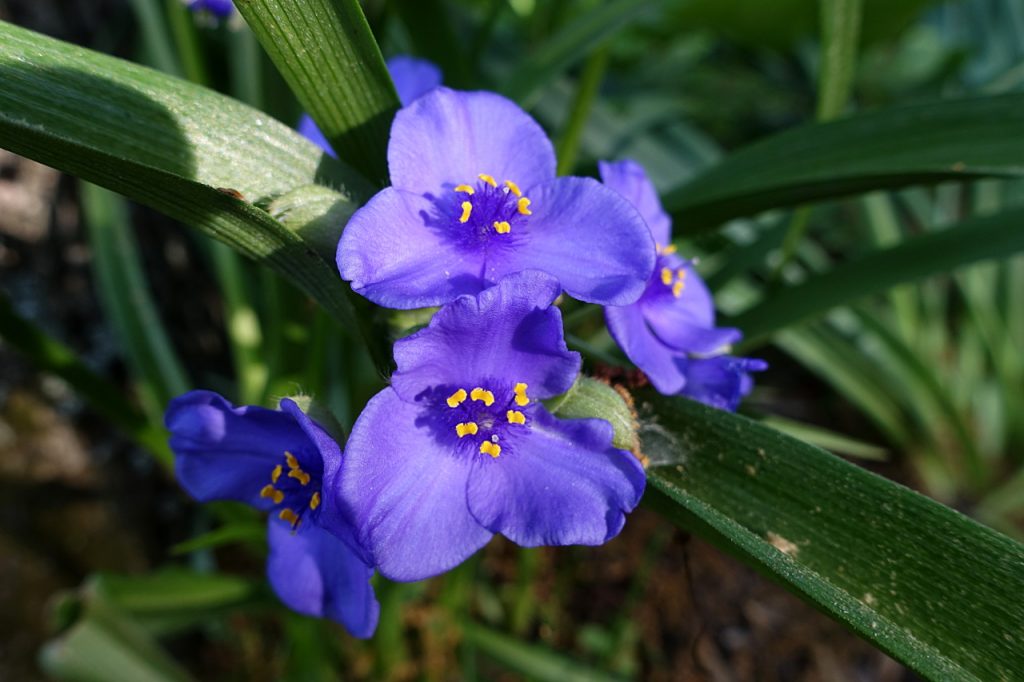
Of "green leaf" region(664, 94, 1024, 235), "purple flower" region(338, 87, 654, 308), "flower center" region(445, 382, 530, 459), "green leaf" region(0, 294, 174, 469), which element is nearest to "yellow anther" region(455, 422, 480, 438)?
"flower center" region(445, 382, 530, 459)

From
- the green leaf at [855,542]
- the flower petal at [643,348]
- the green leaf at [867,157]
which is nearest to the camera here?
the green leaf at [855,542]

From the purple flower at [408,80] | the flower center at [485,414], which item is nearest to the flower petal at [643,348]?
the flower center at [485,414]

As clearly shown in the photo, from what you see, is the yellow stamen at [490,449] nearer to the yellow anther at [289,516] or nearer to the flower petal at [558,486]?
the flower petal at [558,486]

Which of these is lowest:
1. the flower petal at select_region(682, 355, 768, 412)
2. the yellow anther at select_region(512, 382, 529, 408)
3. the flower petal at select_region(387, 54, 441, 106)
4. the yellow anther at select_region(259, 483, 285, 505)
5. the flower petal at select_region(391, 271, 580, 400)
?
the yellow anther at select_region(259, 483, 285, 505)

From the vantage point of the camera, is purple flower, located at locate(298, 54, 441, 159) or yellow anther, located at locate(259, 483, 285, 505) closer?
yellow anther, located at locate(259, 483, 285, 505)

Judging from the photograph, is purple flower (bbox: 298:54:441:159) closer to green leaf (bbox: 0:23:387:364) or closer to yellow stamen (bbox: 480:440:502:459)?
green leaf (bbox: 0:23:387:364)

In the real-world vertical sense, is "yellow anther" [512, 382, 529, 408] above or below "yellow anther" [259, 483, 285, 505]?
above

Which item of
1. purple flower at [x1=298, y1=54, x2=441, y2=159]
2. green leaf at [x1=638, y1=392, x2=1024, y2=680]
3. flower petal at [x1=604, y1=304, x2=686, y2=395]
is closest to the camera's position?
green leaf at [x1=638, y1=392, x2=1024, y2=680]
